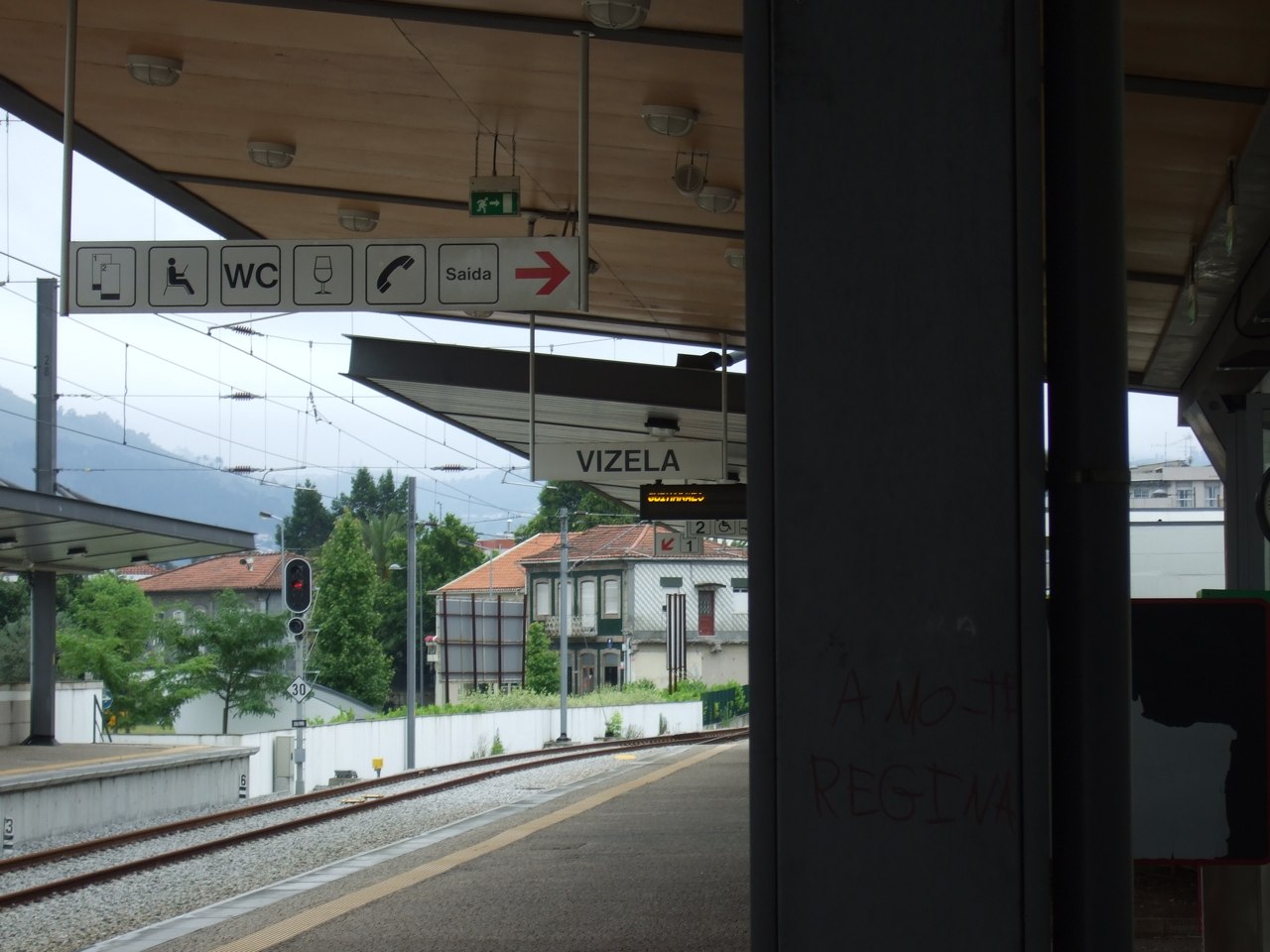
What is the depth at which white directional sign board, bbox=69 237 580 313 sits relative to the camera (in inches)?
282

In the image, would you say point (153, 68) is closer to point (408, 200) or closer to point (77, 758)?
point (408, 200)

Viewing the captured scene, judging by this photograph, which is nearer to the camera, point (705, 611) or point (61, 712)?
point (61, 712)

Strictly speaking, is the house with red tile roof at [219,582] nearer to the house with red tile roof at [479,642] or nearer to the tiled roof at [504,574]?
the tiled roof at [504,574]

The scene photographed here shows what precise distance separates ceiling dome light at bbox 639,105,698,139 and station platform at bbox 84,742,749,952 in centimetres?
416

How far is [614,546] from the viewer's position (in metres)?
63.4

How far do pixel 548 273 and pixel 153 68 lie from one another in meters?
2.42

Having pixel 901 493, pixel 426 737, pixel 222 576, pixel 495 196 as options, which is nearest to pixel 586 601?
pixel 426 737

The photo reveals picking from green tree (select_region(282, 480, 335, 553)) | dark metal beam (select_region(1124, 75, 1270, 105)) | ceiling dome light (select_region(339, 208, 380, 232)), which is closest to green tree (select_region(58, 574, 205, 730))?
ceiling dome light (select_region(339, 208, 380, 232))

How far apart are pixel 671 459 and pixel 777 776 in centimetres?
1191

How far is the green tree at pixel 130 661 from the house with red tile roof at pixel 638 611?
17.6m

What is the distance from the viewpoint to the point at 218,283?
24.3 feet

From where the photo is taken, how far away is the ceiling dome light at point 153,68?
7.67 meters

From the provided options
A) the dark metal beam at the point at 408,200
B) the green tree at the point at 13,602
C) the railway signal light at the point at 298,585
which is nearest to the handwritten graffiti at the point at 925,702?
the dark metal beam at the point at 408,200

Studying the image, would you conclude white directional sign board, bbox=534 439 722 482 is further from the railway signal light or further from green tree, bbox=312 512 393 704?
green tree, bbox=312 512 393 704
